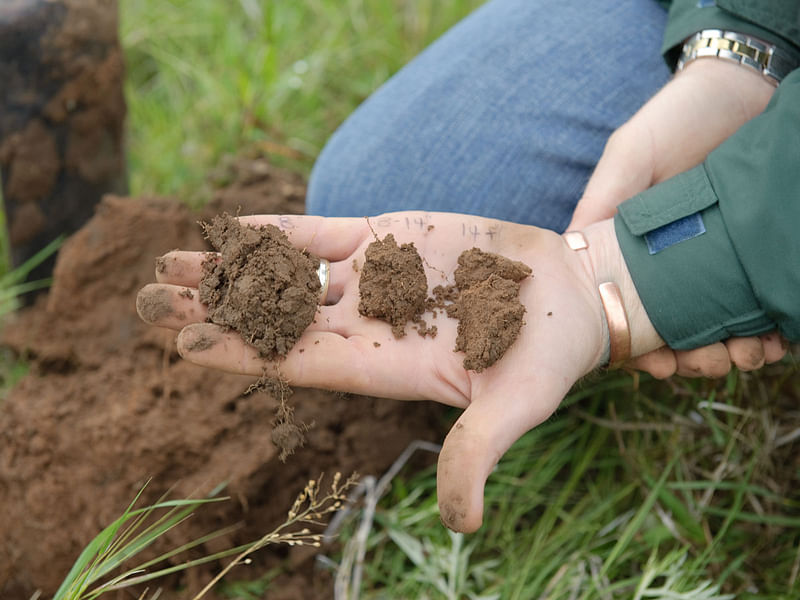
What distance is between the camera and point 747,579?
1.88 m

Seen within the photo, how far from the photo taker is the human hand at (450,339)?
1.31 m

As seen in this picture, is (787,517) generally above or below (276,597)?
above

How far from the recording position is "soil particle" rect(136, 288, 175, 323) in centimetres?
150

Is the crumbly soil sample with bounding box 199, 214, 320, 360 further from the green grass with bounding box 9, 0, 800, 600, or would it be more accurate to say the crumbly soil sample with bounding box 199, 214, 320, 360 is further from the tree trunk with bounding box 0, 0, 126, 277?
the tree trunk with bounding box 0, 0, 126, 277

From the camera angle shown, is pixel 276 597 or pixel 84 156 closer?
pixel 276 597

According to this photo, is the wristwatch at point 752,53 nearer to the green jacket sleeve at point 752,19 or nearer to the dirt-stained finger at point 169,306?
the green jacket sleeve at point 752,19

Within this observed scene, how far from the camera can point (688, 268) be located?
1.62 meters

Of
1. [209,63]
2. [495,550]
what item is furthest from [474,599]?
[209,63]

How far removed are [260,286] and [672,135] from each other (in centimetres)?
123

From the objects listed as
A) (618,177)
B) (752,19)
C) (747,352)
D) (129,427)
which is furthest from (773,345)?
(129,427)

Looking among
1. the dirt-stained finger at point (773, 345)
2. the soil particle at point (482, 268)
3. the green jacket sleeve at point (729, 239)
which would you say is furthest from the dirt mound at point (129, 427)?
the dirt-stained finger at point (773, 345)

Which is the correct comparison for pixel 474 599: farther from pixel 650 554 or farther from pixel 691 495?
pixel 691 495

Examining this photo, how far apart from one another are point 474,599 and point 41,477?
1275 millimetres

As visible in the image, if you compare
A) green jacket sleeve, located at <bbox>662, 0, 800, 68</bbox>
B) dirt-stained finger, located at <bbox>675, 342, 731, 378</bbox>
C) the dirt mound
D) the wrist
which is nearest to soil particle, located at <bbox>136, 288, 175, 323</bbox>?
the dirt mound
